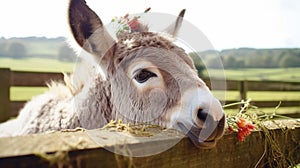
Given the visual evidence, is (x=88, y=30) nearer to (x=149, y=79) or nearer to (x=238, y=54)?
(x=149, y=79)

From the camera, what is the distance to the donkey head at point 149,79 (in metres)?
1.24

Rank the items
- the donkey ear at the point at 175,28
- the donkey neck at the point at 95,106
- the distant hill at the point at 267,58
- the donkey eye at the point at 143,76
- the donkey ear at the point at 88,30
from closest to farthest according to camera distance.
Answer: the donkey eye at the point at 143,76 < the donkey ear at the point at 88,30 < the donkey neck at the point at 95,106 < the donkey ear at the point at 175,28 < the distant hill at the point at 267,58

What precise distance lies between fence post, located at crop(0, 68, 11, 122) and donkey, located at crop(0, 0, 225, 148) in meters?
1.92

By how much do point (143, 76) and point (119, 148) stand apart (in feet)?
3.00

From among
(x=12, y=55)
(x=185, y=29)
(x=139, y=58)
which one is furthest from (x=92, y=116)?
(x=12, y=55)

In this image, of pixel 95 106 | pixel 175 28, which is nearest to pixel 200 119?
pixel 95 106

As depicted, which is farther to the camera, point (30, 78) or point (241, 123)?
point (30, 78)

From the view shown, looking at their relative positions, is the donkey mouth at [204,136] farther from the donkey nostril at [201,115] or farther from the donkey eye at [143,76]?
the donkey eye at [143,76]

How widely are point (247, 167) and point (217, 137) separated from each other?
0.88ft

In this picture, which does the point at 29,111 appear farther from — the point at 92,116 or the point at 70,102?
the point at 92,116

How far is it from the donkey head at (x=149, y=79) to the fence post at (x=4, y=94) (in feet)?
8.48

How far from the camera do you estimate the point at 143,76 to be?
63.9 inches

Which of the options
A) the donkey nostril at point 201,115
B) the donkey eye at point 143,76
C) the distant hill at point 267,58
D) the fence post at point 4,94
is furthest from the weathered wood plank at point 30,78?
the distant hill at point 267,58

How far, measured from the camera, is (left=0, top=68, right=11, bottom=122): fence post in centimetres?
393
